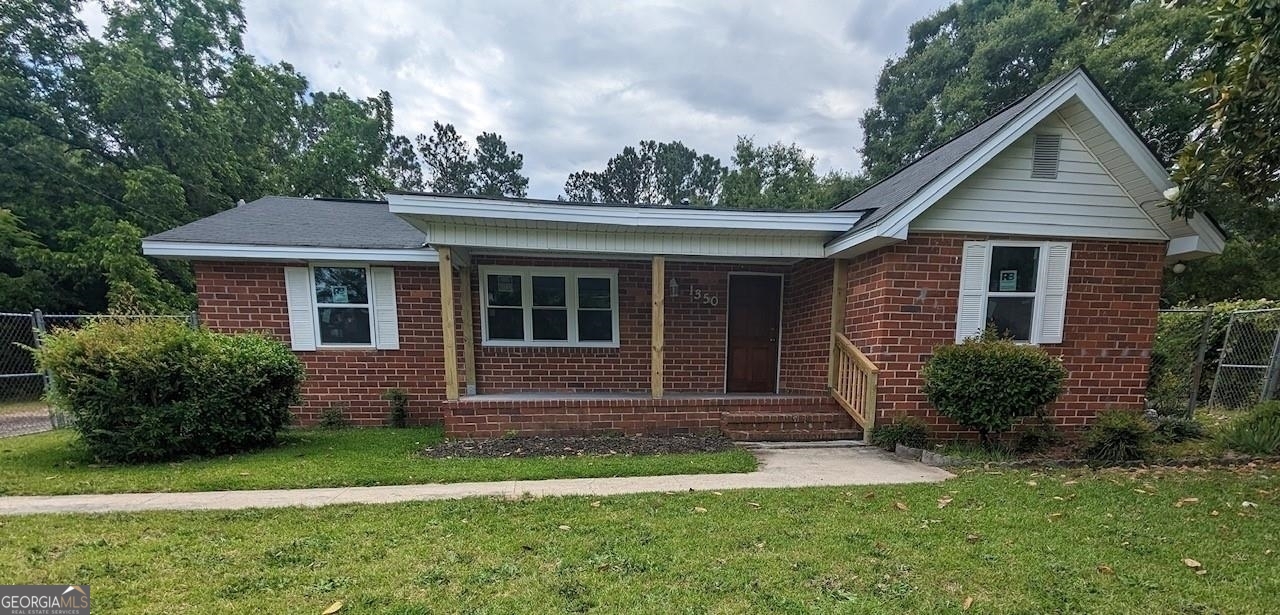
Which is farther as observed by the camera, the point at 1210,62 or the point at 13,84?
the point at 13,84

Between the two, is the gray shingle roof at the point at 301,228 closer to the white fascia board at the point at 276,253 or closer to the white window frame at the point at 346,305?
the white fascia board at the point at 276,253

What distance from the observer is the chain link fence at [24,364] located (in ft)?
19.3

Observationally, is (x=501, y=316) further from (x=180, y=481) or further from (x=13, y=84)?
(x=13, y=84)

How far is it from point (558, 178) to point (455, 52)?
75.5 ft

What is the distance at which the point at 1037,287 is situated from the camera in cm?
552

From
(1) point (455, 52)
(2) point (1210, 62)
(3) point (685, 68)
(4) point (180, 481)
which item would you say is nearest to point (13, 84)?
(1) point (455, 52)

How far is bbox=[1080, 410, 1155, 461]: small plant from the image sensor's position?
15.0 ft

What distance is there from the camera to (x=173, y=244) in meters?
5.97

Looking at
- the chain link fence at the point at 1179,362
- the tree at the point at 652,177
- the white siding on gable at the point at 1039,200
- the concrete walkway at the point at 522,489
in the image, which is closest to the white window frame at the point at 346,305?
the concrete walkway at the point at 522,489

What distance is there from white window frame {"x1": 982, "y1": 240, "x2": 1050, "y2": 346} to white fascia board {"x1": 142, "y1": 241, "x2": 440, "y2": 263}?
23.8 feet

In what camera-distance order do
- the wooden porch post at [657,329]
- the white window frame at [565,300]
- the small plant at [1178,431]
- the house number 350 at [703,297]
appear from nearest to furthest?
the small plant at [1178,431] < the wooden porch post at [657,329] < the white window frame at [565,300] < the house number 350 at [703,297]

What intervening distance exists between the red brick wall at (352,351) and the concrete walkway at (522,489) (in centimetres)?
309

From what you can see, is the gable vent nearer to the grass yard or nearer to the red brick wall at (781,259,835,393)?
the red brick wall at (781,259,835,393)

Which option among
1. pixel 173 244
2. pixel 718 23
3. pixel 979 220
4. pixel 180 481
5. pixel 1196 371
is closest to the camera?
pixel 180 481
